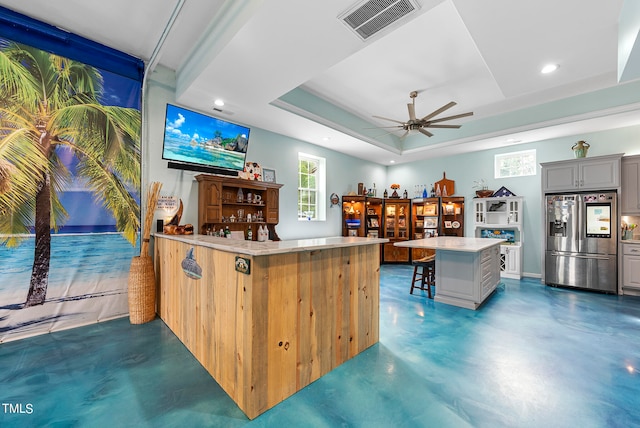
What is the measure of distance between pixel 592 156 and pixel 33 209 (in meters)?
9.09

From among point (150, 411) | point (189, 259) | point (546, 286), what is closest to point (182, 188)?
point (189, 259)

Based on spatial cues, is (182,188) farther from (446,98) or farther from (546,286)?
(546,286)

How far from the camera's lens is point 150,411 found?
177cm

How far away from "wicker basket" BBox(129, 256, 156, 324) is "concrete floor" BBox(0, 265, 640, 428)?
15 centimetres

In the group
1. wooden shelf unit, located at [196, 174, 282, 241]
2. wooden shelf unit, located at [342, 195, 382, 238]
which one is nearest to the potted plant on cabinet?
wooden shelf unit, located at [342, 195, 382, 238]

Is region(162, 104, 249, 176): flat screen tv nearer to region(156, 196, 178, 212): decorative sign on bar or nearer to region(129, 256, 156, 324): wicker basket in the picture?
region(156, 196, 178, 212): decorative sign on bar

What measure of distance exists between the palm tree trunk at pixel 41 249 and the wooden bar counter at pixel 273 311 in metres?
1.67

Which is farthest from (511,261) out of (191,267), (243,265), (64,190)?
(64,190)

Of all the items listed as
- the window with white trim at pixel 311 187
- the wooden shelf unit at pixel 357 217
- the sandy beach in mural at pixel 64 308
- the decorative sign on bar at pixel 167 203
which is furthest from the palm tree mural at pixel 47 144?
the wooden shelf unit at pixel 357 217

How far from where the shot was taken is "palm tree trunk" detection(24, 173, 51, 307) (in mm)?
2934

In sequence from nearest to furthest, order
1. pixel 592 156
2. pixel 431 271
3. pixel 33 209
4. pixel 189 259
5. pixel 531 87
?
1. pixel 189 259
2. pixel 33 209
3. pixel 531 87
4. pixel 431 271
5. pixel 592 156

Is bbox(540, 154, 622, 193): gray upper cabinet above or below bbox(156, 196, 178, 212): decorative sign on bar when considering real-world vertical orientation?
above

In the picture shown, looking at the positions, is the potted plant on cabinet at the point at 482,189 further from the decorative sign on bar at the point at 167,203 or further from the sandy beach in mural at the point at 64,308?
the sandy beach in mural at the point at 64,308

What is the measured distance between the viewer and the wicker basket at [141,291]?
10.5 feet
